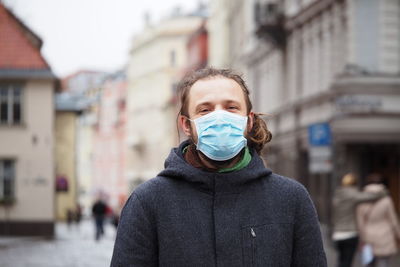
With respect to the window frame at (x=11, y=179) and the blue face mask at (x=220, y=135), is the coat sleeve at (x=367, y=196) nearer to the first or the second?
the blue face mask at (x=220, y=135)

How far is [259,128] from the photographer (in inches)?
167

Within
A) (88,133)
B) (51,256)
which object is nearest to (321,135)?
(51,256)

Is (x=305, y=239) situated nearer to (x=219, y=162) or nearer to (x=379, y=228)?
(x=219, y=162)

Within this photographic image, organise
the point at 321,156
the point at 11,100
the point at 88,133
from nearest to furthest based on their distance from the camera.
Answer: the point at 321,156
the point at 11,100
the point at 88,133

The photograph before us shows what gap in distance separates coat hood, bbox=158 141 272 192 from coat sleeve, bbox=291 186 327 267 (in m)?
0.18

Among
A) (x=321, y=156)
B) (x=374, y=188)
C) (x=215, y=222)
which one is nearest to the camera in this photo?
(x=215, y=222)

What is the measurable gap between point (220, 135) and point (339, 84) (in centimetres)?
2993

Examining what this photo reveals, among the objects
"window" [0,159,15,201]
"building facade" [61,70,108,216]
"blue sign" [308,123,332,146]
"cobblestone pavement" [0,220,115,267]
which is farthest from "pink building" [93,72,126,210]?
"blue sign" [308,123,332,146]

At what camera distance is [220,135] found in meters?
3.88

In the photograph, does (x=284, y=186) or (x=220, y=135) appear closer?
(x=220, y=135)

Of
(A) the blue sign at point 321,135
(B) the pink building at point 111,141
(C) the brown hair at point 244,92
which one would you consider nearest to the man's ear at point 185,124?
(C) the brown hair at point 244,92

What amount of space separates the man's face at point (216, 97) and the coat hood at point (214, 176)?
16 cm

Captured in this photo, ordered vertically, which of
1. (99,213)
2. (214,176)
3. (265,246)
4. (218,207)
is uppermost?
(214,176)

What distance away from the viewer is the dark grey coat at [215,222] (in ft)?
12.7
